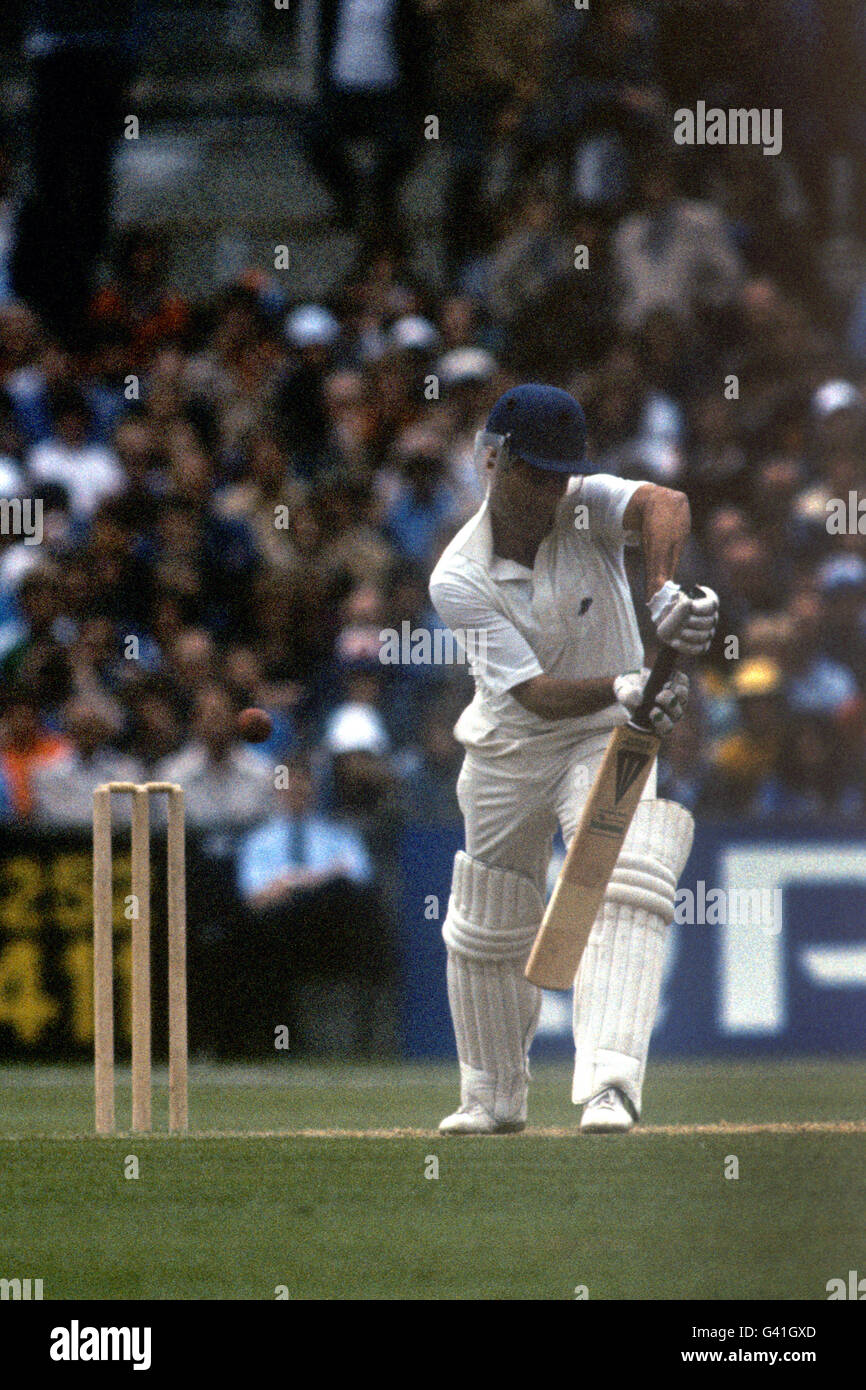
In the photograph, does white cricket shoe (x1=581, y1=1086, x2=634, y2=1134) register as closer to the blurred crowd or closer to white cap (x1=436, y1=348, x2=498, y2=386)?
the blurred crowd

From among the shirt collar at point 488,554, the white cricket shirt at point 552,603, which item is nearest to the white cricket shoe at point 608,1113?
the white cricket shirt at point 552,603

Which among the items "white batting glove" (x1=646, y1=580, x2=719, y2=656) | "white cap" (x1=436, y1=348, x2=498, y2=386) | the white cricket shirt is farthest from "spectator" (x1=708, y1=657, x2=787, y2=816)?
"white batting glove" (x1=646, y1=580, x2=719, y2=656)

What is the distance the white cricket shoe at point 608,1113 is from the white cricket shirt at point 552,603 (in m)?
0.95

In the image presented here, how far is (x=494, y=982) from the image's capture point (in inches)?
285

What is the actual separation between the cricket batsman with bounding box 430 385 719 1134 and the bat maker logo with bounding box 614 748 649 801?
127 millimetres

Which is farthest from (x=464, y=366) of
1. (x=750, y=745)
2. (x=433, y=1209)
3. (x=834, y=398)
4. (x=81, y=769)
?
(x=433, y=1209)

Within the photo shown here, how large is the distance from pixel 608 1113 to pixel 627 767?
927 millimetres

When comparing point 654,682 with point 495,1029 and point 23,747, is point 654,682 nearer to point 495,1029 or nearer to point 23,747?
point 495,1029

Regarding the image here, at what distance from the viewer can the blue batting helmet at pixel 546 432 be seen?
6883 millimetres

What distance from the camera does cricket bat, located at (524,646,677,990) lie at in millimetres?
6793

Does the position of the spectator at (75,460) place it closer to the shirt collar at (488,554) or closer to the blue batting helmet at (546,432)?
the shirt collar at (488,554)
